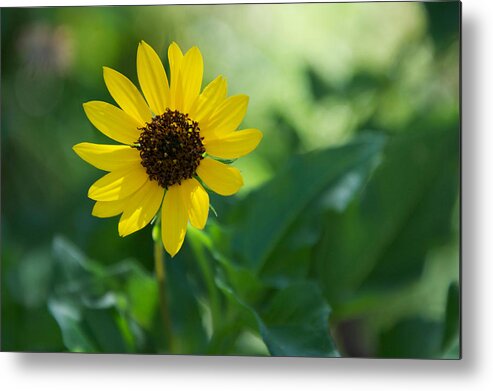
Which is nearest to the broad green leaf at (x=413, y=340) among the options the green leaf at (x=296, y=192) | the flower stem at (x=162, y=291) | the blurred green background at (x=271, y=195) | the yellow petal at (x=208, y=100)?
the blurred green background at (x=271, y=195)

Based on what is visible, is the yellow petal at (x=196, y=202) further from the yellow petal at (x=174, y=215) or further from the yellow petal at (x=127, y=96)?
the yellow petal at (x=127, y=96)

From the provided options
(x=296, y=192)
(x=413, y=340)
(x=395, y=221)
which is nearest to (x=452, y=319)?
(x=413, y=340)

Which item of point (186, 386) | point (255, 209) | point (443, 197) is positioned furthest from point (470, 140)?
point (186, 386)

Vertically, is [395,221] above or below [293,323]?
above

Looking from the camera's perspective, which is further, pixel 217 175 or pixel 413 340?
pixel 413 340

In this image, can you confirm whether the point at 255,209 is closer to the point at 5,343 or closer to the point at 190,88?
the point at 190,88

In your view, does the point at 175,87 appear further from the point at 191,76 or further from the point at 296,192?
the point at 296,192

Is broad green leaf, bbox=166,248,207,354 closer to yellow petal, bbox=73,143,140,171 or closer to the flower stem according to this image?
the flower stem
